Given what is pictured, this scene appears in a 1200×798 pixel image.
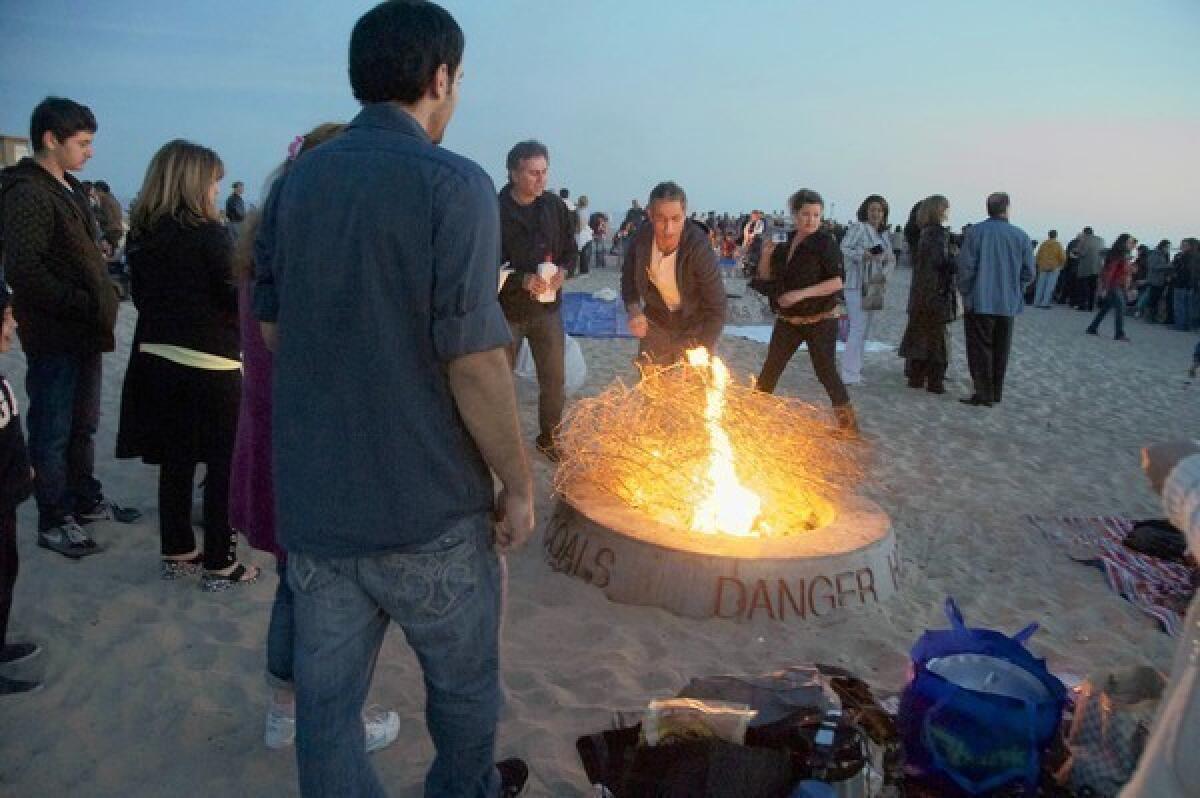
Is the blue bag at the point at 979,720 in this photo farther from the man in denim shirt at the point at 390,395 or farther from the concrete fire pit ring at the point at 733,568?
the man in denim shirt at the point at 390,395

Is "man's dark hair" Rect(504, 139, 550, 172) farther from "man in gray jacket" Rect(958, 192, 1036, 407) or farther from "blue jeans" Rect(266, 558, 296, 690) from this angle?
"man in gray jacket" Rect(958, 192, 1036, 407)

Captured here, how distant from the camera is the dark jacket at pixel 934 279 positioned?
856cm

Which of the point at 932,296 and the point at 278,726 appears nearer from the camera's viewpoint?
the point at 278,726

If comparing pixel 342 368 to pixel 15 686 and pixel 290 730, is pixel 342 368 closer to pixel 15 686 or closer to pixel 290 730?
pixel 290 730

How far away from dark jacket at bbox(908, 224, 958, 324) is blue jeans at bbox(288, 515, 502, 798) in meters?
7.71

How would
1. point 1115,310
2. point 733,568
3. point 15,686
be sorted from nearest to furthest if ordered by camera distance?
point 15,686
point 733,568
point 1115,310

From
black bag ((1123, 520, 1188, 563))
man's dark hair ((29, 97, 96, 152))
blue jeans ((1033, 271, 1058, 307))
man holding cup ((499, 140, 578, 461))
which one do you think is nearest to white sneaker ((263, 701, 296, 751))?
man's dark hair ((29, 97, 96, 152))

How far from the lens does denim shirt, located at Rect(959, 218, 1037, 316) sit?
8055mm

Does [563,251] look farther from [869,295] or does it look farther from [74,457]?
[869,295]

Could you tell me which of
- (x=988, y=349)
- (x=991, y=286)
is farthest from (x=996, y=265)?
(x=988, y=349)

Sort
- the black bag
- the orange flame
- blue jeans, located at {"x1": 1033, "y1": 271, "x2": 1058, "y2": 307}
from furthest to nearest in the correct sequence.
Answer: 1. blue jeans, located at {"x1": 1033, "y1": 271, "x2": 1058, "y2": 307}
2. the black bag
3. the orange flame

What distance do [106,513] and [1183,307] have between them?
768 inches

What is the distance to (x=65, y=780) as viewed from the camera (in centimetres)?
253

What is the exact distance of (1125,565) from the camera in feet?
14.8
